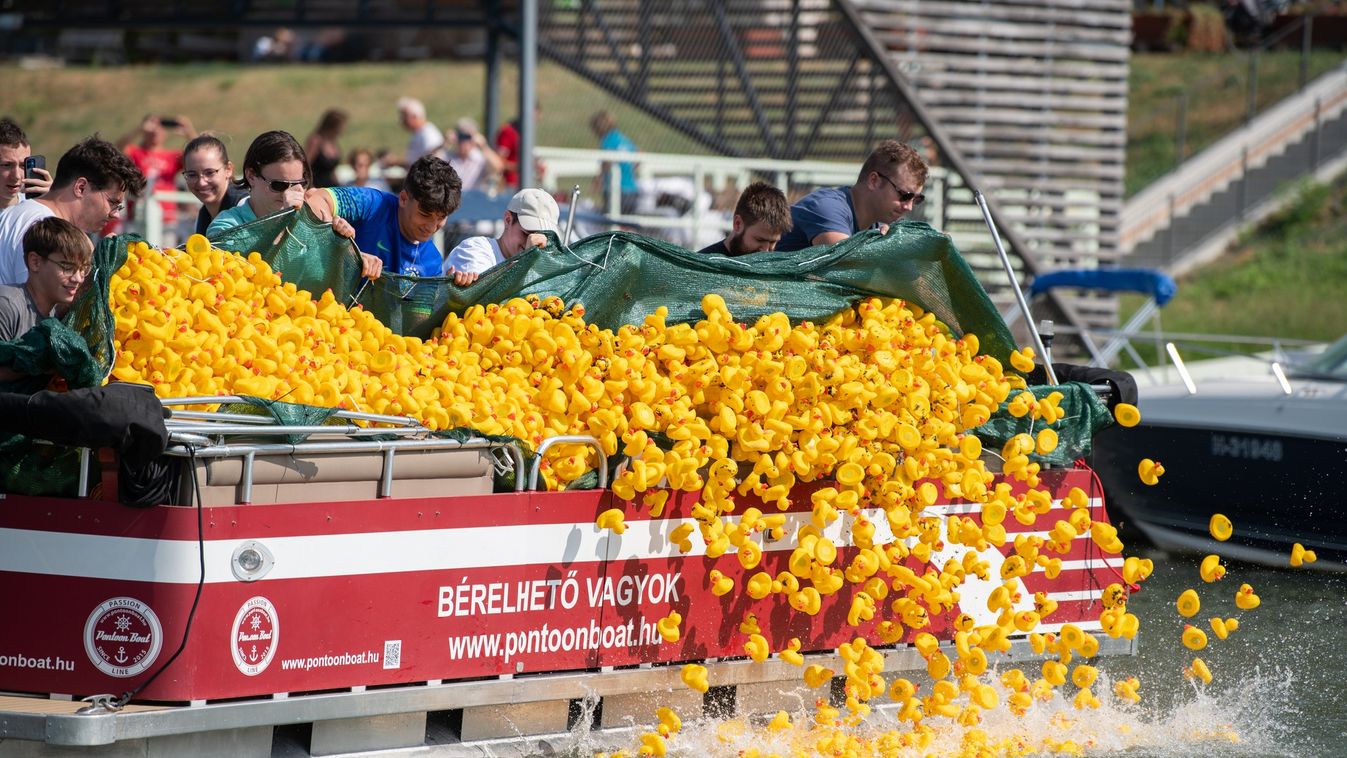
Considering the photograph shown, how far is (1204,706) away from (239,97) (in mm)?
33352

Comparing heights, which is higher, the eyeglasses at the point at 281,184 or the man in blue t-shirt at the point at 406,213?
the eyeglasses at the point at 281,184

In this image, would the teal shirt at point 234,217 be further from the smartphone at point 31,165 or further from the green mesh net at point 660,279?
the smartphone at point 31,165

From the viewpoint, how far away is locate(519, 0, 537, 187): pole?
1296 cm

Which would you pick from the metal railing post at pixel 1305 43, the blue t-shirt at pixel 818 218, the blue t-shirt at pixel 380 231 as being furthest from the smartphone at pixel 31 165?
the metal railing post at pixel 1305 43

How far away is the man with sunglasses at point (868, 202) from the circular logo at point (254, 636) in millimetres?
2962

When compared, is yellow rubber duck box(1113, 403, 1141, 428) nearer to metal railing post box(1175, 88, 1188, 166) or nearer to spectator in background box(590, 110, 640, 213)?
spectator in background box(590, 110, 640, 213)

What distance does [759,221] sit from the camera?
6.37 m

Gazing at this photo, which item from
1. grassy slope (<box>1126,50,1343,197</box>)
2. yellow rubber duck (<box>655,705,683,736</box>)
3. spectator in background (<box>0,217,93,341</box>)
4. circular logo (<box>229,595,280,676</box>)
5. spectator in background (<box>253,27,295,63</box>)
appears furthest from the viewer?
spectator in background (<box>253,27,295,63</box>)

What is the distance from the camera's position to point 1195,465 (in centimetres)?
938

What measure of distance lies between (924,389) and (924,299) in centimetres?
51

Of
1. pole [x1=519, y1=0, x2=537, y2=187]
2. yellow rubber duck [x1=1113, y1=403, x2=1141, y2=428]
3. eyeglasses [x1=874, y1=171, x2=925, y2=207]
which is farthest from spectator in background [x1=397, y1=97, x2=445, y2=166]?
yellow rubber duck [x1=1113, y1=403, x2=1141, y2=428]

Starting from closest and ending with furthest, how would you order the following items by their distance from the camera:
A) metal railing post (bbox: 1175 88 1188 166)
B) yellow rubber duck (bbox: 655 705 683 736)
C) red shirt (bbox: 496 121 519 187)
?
yellow rubber duck (bbox: 655 705 683 736), red shirt (bbox: 496 121 519 187), metal railing post (bbox: 1175 88 1188 166)

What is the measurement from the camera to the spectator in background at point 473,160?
13.7 m

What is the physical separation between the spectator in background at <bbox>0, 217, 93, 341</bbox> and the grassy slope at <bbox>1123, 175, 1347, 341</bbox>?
1586cm
